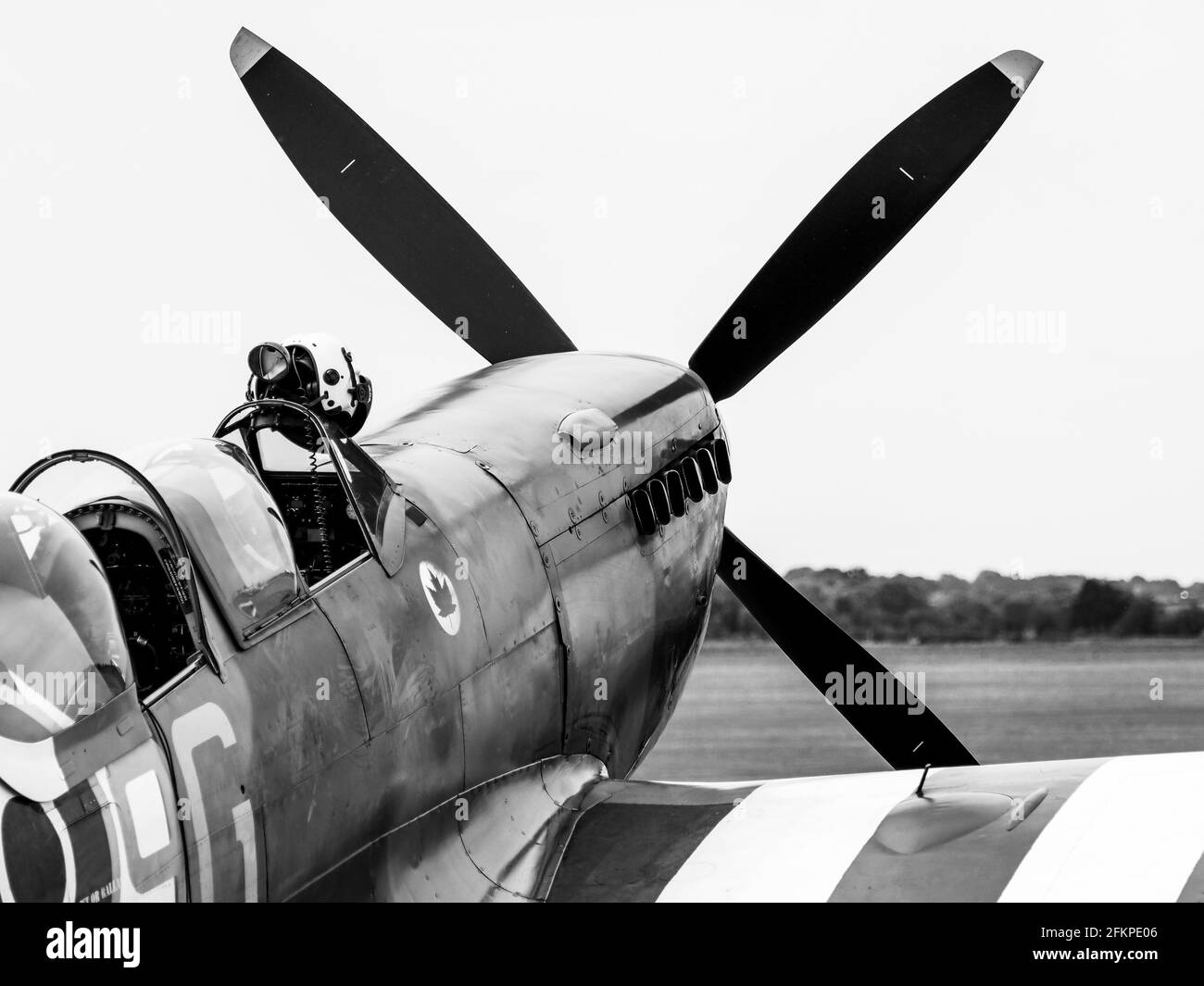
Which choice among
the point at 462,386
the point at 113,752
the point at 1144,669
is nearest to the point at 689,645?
the point at 462,386

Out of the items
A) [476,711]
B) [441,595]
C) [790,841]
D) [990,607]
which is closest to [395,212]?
[441,595]

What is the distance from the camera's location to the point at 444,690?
5.11 meters

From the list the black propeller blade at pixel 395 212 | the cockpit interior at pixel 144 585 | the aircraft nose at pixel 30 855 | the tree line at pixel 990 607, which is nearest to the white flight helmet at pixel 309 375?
the cockpit interior at pixel 144 585

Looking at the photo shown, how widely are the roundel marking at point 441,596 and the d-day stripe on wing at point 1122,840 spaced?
80.1 inches

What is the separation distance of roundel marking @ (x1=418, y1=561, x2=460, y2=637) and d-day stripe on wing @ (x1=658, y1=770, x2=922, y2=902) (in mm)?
1153

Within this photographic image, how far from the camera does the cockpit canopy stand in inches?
138

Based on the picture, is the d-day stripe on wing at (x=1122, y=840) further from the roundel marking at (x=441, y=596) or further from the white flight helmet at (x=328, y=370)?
the white flight helmet at (x=328, y=370)

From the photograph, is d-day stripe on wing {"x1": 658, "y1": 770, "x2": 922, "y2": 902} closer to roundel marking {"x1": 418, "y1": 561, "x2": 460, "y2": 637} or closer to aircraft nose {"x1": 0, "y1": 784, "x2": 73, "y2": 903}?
roundel marking {"x1": 418, "y1": 561, "x2": 460, "y2": 637}

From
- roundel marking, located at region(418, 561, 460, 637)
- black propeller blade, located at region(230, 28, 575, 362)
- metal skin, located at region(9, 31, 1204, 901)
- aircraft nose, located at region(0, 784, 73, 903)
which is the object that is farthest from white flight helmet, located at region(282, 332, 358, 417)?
black propeller blade, located at region(230, 28, 575, 362)

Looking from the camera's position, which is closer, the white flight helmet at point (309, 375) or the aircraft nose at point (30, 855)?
the aircraft nose at point (30, 855)

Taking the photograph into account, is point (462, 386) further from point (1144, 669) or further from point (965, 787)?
point (1144, 669)

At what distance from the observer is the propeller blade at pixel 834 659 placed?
310 inches

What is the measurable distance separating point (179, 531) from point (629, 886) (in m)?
1.95
